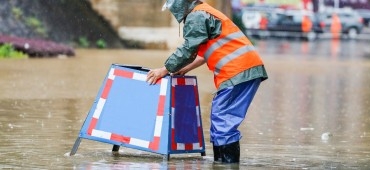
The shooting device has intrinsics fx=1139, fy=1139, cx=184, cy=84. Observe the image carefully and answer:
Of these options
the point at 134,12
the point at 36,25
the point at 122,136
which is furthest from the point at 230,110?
the point at 134,12

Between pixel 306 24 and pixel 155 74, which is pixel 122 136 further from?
pixel 306 24

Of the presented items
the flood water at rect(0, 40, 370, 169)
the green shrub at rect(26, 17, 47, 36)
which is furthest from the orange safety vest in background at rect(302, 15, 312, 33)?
the flood water at rect(0, 40, 370, 169)

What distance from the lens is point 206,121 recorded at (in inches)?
490

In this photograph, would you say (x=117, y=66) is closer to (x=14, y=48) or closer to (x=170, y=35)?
(x=14, y=48)

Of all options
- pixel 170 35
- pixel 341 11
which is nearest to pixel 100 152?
pixel 170 35

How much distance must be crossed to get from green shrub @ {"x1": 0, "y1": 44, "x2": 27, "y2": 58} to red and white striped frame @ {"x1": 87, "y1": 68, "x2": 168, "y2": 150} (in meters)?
14.5

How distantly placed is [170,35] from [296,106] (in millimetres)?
17442

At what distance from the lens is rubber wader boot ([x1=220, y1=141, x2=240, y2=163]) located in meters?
→ 8.53

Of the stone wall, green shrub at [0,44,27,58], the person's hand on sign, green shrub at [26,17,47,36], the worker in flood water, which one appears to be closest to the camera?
the worker in flood water

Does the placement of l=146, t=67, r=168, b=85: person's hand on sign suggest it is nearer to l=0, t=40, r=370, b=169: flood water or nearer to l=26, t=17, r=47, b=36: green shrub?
l=0, t=40, r=370, b=169: flood water

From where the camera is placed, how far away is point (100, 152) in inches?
364

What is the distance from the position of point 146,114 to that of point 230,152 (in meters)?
0.70

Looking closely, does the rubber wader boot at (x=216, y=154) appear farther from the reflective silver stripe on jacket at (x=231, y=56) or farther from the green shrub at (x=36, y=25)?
the green shrub at (x=36, y=25)

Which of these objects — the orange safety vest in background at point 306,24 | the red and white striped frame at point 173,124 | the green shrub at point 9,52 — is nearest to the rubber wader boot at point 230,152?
the red and white striped frame at point 173,124
